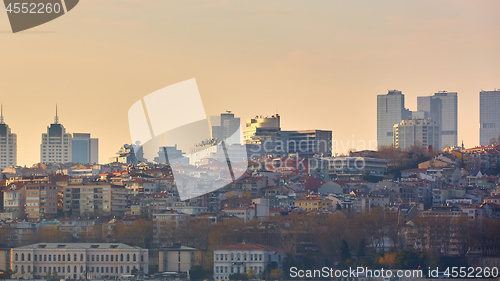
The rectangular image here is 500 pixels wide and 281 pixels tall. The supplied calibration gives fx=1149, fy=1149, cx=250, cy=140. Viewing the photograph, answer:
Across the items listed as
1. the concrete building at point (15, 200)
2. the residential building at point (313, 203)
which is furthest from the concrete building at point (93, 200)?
the residential building at point (313, 203)

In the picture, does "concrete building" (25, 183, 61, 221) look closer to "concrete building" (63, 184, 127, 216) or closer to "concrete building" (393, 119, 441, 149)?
"concrete building" (63, 184, 127, 216)

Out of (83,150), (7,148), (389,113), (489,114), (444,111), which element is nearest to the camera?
(7,148)

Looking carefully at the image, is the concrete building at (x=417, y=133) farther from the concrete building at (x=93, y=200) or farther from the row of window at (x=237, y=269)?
the row of window at (x=237, y=269)

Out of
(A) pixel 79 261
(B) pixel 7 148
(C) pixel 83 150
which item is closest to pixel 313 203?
(A) pixel 79 261

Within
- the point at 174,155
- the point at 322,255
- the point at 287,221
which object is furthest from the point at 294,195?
the point at 174,155

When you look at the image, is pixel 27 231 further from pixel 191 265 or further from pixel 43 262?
pixel 191 265

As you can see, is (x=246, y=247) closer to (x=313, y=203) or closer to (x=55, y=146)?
(x=313, y=203)

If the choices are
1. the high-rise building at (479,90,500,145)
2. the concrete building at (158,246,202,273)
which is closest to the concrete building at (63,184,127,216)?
the concrete building at (158,246,202,273)
